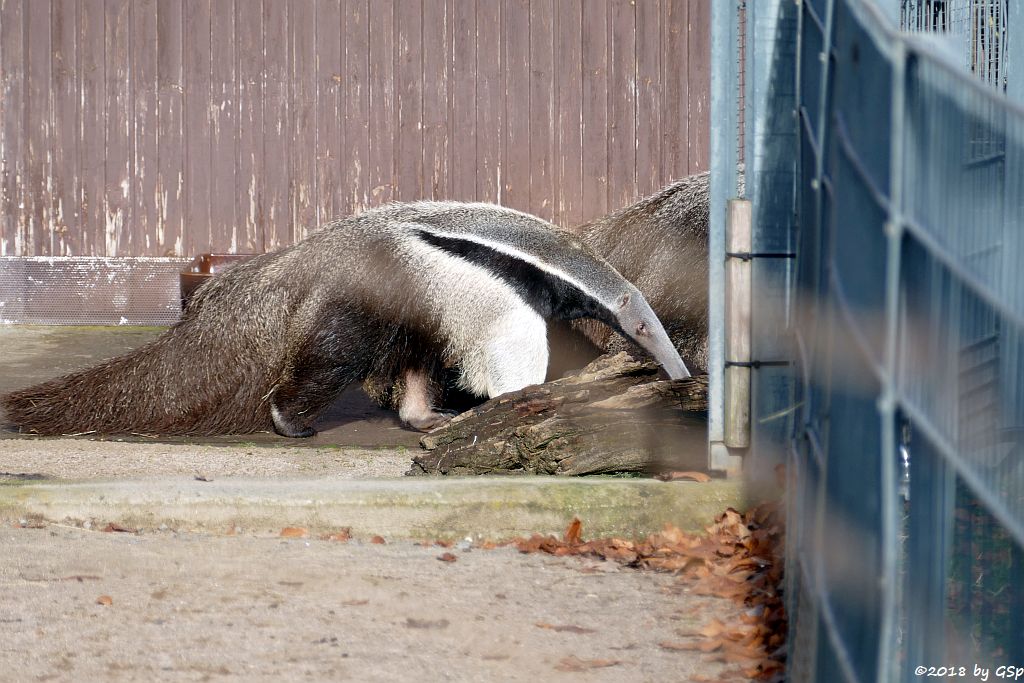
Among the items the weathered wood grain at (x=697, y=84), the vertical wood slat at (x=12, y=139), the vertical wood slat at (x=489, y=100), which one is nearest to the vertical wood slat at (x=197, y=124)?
the vertical wood slat at (x=12, y=139)

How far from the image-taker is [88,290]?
32.4 feet

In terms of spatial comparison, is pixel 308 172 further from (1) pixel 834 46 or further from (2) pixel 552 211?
(1) pixel 834 46

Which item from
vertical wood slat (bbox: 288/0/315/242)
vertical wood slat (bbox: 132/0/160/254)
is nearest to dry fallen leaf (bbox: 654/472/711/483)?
vertical wood slat (bbox: 288/0/315/242)

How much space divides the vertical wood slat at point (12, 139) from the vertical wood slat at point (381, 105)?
2.96 m

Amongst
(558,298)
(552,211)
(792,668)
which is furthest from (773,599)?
(552,211)

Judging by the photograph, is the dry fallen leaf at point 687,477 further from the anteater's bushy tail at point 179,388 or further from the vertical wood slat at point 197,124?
the vertical wood slat at point 197,124

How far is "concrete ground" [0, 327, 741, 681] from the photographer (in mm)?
2912

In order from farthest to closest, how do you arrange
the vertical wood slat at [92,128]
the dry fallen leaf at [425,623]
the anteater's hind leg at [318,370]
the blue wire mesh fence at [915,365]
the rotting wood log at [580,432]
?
the vertical wood slat at [92,128] < the anteater's hind leg at [318,370] < the rotting wood log at [580,432] < the dry fallen leaf at [425,623] < the blue wire mesh fence at [915,365]

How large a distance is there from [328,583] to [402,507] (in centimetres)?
59

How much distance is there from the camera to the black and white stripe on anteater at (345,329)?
5957 millimetres

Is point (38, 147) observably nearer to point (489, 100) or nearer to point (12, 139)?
point (12, 139)

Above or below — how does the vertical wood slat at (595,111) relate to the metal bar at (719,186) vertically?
above

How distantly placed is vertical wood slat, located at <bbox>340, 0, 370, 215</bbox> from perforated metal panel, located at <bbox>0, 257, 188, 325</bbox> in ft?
5.20

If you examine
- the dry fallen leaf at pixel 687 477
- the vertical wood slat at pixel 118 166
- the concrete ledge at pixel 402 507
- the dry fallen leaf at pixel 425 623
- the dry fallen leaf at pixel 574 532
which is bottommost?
the dry fallen leaf at pixel 425 623
